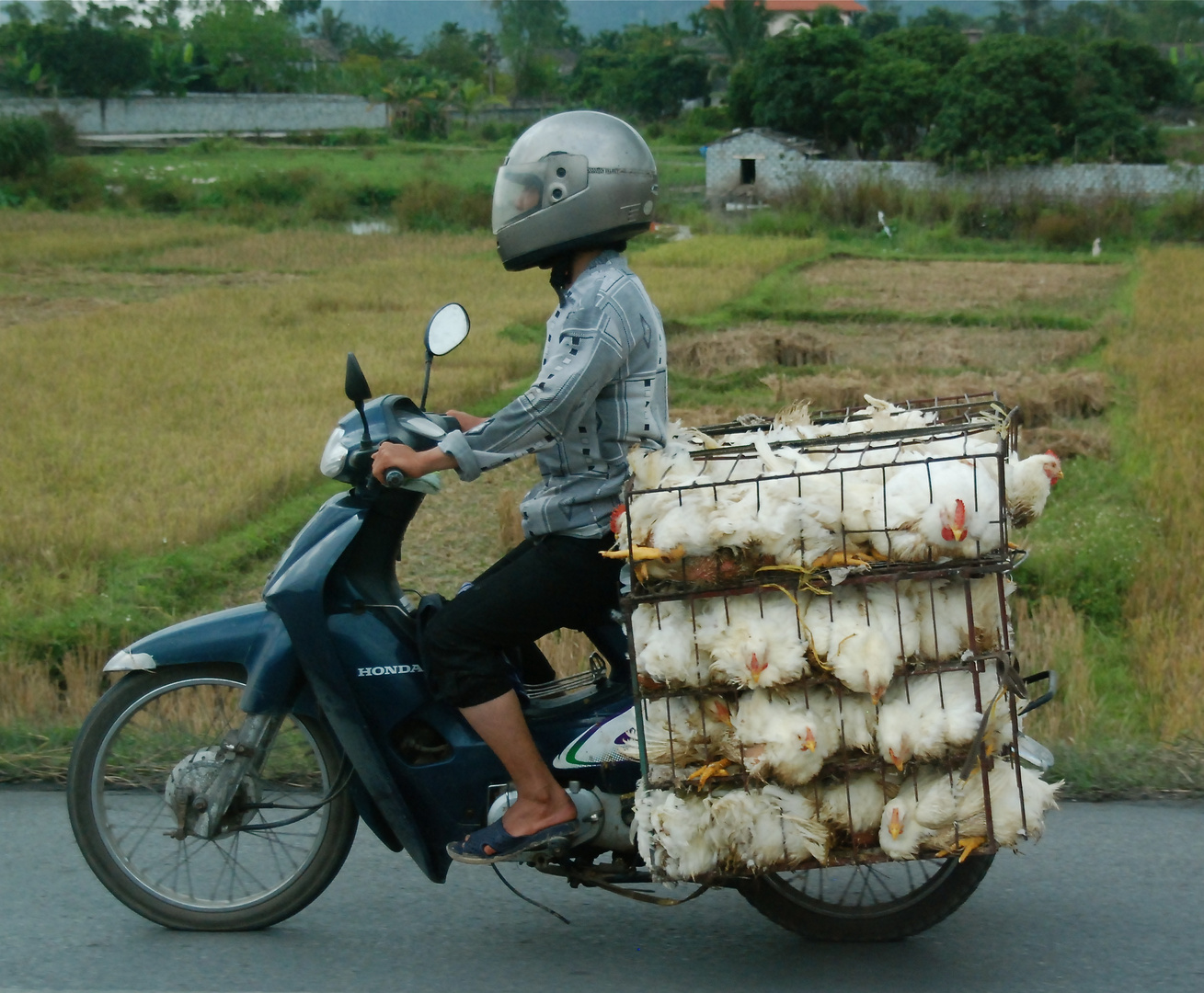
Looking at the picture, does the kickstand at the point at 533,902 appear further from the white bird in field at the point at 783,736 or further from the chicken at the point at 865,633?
the chicken at the point at 865,633

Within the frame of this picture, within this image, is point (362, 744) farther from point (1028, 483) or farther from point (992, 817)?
point (1028, 483)

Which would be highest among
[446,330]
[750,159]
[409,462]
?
[750,159]

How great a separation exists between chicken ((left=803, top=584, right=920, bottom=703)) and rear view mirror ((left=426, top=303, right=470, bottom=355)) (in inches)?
38.2

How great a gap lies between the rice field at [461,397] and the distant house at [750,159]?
10.5 m

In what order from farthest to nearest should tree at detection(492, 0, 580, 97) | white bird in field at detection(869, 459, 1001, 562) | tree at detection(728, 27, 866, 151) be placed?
tree at detection(492, 0, 580, 97) < tree at detection(728, 27, 866, 151) < white bird in field at detection(869, 459, 1001, 562)

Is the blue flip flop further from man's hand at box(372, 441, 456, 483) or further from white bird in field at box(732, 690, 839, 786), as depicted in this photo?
man's hand at box(372, 441, 456, 483)

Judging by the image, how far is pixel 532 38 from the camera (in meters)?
85.6

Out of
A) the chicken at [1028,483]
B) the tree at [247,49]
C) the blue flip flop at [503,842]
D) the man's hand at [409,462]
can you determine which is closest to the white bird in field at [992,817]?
the chicken at [1028,483]

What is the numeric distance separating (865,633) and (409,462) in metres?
0.98

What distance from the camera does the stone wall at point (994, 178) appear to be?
28.4 m

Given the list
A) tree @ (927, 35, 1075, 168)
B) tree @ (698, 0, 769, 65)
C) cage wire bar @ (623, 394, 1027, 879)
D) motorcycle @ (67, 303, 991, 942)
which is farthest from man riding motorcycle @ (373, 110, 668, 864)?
tree @ (698, 0, 769, 65)

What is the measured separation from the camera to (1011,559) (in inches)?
105

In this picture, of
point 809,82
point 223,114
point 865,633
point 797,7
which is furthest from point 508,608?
point 797,7

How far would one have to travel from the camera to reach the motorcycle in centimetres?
306
